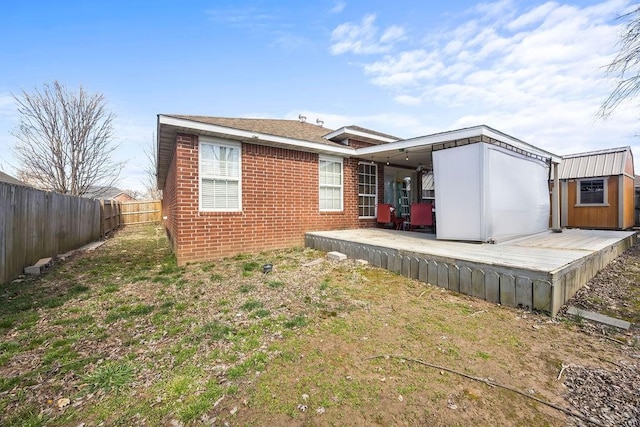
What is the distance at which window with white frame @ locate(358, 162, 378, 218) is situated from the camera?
33.0 feet

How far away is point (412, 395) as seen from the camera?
2084 mm

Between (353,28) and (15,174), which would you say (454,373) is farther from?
(15,174)

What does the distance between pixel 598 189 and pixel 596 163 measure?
137 centimetres

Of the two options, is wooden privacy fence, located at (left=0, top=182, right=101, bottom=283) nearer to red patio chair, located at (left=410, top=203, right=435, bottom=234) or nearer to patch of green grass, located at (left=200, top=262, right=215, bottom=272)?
patch of green grass, located at (left=200, top=262, right=215, bottom=272)

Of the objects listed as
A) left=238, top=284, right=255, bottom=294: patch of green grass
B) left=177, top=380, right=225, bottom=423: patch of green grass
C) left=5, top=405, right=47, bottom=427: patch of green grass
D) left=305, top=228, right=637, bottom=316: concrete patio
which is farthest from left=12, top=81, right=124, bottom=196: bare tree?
left=177, top=380, right=225, bottom=423: patch of green grass

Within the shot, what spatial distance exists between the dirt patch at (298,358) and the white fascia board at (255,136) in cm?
372

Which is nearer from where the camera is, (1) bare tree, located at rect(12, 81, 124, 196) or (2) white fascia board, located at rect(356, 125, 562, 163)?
(2) white fascia board, located at rect(356, 125, 562, 163)

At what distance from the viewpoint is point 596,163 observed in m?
14.1

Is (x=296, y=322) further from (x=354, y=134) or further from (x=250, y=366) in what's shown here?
(x=354, y=134)

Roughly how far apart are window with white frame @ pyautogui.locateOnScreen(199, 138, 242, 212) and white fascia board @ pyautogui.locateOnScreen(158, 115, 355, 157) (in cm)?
41

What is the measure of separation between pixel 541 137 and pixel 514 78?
1394cm

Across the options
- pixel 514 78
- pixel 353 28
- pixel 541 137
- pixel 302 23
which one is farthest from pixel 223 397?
pixel 541 137

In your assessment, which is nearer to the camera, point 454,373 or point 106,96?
point 454,373

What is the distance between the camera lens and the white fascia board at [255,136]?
613cm
